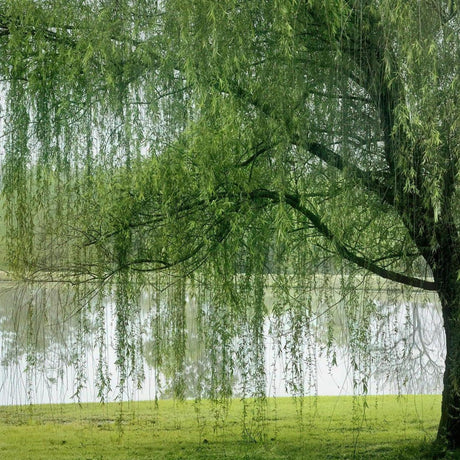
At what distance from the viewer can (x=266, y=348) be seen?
3859 millimetres

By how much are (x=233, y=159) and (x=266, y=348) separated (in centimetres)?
102

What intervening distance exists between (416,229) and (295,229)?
2.03ft

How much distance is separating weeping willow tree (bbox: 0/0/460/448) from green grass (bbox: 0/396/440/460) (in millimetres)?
359

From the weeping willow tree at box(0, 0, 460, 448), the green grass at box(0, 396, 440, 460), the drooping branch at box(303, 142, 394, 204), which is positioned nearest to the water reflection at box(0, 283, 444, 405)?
the weeping willow tree at box(0, 0, 460, 448)

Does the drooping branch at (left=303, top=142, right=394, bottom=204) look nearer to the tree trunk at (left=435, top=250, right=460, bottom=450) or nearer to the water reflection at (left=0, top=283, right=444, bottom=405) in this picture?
the tree trunk at (left=435, top=250, right=460, bottom=450)

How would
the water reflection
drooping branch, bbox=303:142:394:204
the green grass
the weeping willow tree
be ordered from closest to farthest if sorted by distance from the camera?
the weeping willow tree < drooping branch, bbox=303:142:394:204 < the water reflection < the green grass

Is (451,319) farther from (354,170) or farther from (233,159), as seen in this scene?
(233,159)

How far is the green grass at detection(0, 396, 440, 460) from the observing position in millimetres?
4219

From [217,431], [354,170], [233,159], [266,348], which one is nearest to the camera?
[354,170]

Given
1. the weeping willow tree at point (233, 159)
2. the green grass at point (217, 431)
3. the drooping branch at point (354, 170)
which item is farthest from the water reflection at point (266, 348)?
the drooping branch at point (354, 170)

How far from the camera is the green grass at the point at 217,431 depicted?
13.8ft

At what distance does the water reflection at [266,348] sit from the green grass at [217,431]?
11.6 inches

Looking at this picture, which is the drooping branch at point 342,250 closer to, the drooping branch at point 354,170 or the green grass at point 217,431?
the drooping branch at point 354,170

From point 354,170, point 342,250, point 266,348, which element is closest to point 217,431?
point 266,348
